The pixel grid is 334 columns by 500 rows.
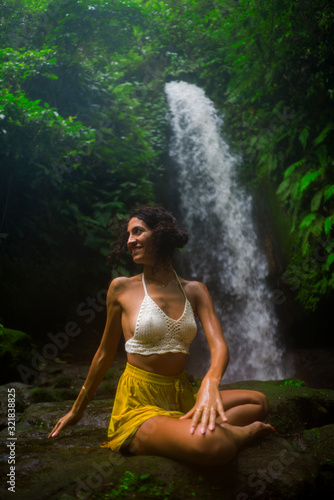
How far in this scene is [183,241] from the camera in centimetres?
267

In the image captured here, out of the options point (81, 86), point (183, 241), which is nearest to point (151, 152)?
point (81, 86)

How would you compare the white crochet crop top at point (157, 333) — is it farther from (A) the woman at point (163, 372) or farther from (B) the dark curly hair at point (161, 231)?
(B) the dark curly hair at point (161, 231)

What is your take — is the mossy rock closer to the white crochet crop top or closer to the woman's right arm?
the woman's right arm

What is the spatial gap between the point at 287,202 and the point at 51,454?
7810mm

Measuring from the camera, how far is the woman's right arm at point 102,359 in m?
2.45

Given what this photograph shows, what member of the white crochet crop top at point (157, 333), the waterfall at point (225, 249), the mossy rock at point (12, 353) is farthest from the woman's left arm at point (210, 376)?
the waterfall at point (225, 249)

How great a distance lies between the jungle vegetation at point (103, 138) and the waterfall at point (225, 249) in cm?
58

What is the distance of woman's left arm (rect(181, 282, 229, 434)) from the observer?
1.82 metres

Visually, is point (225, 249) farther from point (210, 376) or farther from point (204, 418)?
point (204, 418)

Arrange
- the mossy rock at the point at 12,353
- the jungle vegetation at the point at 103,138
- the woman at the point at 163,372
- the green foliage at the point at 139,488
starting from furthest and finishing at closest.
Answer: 1. the jungle vegetation at the point at 103,138
2. the mossy rock at the point at 12,353
3. the woman at the point at 163,372
4. the green foliage at the point at 139,488

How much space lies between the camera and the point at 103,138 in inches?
363

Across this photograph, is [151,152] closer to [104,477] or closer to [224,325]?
[224,325]

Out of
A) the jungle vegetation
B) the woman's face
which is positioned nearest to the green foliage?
the woman's face

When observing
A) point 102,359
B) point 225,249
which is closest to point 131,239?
point 102,359
